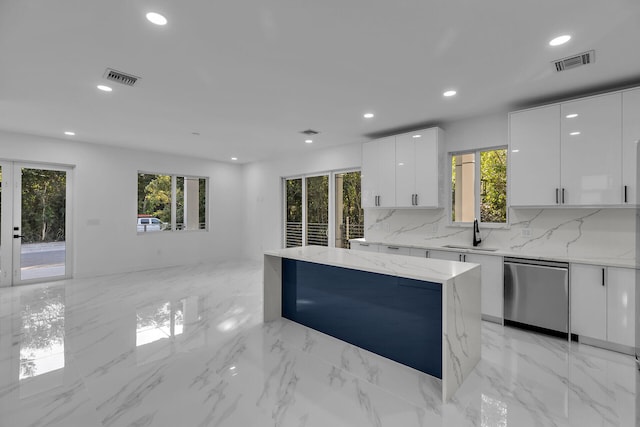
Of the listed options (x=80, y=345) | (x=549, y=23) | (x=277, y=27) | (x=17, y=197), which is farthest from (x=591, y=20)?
(x=17, y=197)

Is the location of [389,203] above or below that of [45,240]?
above

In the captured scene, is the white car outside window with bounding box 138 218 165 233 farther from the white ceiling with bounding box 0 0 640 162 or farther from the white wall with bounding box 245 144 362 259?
the white ceiling with bounding box 0 0 640 162

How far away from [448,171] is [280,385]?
3.60 metres

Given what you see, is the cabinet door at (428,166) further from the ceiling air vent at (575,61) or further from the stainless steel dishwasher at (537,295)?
the ceiling air vent at (575,61)

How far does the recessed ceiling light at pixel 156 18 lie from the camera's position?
206 cm

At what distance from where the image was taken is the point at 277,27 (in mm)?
2207

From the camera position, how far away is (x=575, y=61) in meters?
2.63

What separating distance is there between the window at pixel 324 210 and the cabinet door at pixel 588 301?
329 centimetres

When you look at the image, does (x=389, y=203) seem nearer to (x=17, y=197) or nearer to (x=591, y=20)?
(x=591, y=20)

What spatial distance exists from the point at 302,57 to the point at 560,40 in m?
1.97

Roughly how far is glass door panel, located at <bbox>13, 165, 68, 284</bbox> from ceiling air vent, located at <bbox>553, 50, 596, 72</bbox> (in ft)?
24.4

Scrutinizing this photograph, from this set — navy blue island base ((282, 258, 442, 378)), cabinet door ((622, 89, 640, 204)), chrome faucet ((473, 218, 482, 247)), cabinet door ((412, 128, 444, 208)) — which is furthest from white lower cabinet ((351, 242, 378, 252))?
cabinet door ((622, 89, 640, 204))

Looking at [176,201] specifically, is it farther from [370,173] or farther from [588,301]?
[588,301]

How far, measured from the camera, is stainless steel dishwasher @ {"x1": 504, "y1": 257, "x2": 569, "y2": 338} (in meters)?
3.11
